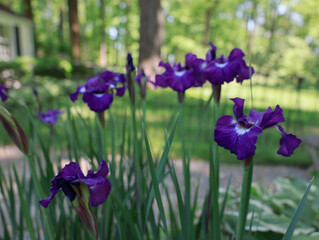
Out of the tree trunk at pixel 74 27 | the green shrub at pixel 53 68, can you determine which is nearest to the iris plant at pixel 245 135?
the green shrub at pixel 53 68

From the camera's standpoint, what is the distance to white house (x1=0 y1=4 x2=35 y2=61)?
13.8m

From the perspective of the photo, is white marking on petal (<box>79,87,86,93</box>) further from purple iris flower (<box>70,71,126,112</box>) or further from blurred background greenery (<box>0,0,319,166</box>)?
blurred background greenery (<box>0,0,319,166</box>)

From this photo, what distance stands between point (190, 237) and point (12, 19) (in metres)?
15.6

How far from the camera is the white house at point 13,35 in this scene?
45.3 feet

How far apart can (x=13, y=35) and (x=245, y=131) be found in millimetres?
15564

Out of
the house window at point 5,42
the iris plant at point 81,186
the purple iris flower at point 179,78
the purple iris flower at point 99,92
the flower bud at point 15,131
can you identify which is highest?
the house window at point 5,42

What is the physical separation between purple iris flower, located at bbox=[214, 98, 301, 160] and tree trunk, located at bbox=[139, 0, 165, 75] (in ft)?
23.2

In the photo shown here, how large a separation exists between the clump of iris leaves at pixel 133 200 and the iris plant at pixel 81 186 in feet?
0.43

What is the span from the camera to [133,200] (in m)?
1.34

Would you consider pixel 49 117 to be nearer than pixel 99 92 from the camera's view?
No

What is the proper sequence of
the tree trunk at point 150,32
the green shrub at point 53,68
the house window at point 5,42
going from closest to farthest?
1. the tree trunk at point 150,32
2. the green shrub at point 53,68
3. the house window at point 5,42

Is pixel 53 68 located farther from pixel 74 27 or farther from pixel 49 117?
pixel 49 117

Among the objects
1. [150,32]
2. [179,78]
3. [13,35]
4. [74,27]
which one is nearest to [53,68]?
[74,27]

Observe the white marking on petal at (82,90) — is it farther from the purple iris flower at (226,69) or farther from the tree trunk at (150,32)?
the tree trunk at (150,32)
